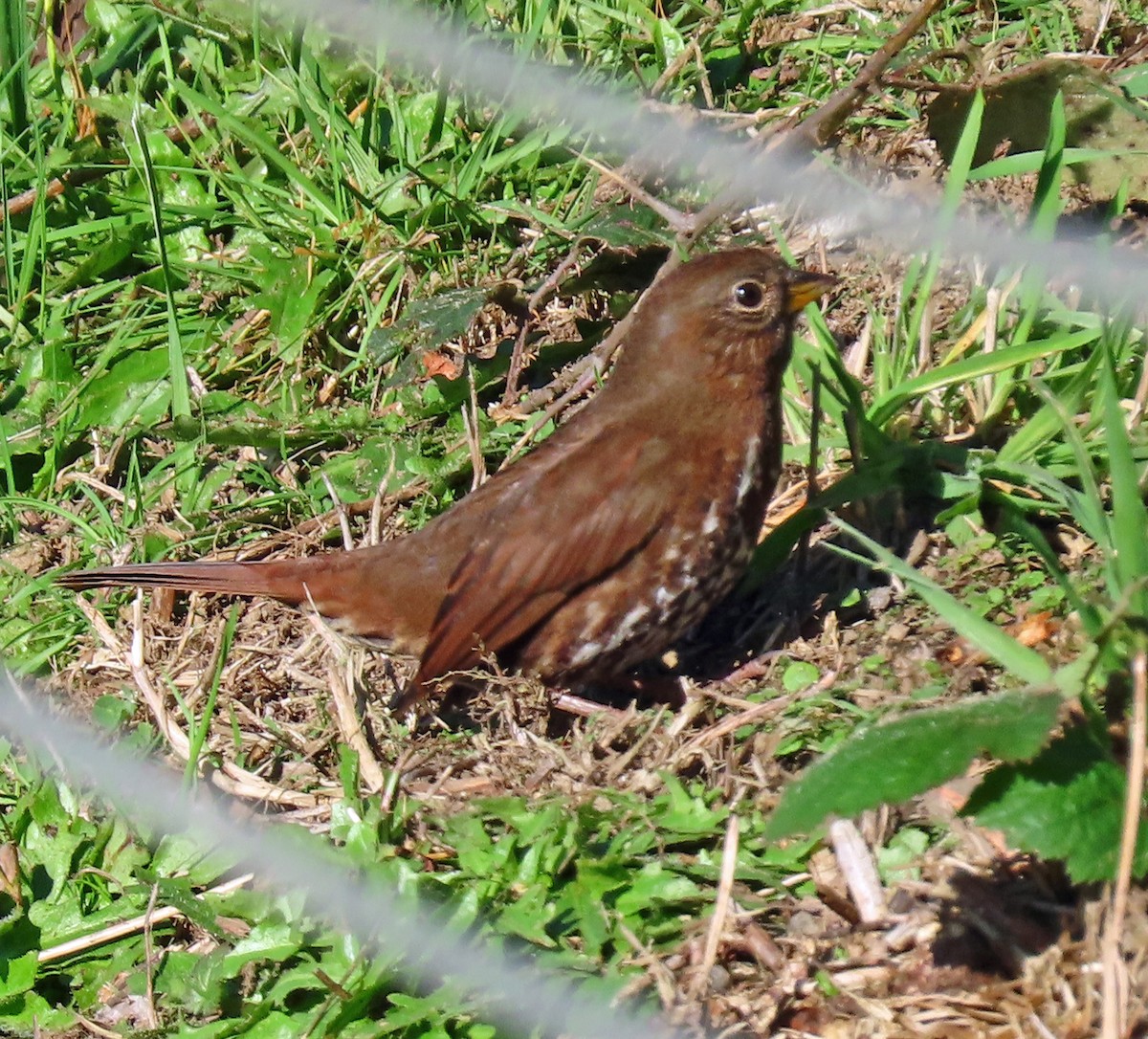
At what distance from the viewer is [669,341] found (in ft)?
14.0

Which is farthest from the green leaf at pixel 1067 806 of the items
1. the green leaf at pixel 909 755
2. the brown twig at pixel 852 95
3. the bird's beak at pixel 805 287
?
the brown twig at pixel 852 95

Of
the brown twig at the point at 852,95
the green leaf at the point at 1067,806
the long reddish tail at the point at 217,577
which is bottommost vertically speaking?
the long reddish tail at the point at 217,577

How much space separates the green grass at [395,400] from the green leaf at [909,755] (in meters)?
0.01

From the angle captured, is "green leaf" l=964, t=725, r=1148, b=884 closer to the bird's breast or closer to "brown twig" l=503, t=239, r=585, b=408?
the bird's breast

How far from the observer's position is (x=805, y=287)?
419 centimetres

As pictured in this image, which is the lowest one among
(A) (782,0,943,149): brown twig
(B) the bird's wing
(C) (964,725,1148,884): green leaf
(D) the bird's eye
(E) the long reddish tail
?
(E) the long reddish tail

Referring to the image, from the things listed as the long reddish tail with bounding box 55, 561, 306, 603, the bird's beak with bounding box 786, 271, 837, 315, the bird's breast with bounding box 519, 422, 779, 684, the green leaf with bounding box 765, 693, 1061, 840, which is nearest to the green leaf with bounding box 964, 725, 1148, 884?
the green leaf with bounding box 765, 693, 1061, 840

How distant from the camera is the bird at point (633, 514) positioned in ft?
13.5

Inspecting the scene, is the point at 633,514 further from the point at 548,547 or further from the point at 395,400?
the point at 395,400

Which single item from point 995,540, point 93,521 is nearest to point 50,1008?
point 93,521

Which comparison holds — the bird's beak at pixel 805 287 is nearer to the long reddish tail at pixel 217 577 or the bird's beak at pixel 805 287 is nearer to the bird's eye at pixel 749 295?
the bird's eye at pixel 749 295

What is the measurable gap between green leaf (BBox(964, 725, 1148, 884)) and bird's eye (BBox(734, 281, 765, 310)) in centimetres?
180

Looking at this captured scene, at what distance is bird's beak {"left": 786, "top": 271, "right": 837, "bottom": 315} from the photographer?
4195 millimetres

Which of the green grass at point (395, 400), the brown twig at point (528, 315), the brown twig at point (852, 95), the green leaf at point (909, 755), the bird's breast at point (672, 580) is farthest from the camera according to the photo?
the brown twig at point (528, 315)
